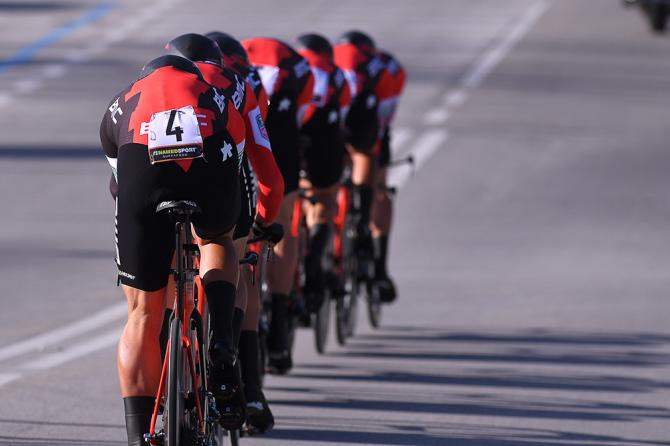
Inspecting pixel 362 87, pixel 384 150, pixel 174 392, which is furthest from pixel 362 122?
pixel 174 392

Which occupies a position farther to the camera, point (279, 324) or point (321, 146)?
point (321, 146)

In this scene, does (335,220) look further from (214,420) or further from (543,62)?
(543,62)

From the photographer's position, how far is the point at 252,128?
6875 millimetres

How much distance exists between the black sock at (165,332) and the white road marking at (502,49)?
22.2 metres

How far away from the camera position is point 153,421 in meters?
6.16

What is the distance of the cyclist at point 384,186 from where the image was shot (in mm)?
11812

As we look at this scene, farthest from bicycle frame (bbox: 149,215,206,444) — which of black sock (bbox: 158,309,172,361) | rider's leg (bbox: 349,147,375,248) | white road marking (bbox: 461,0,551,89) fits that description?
white road marking (bbox: 461,0,551,89)

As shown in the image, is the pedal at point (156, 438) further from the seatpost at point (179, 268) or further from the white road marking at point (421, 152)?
the white road marking at point (421, 152)

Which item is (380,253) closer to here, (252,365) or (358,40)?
(358,40)

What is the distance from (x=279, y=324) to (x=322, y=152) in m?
1.46

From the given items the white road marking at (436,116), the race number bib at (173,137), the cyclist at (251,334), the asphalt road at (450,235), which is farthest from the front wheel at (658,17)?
the race number bib at (173,137)

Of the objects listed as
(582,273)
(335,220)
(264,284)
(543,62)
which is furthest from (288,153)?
(543,62)

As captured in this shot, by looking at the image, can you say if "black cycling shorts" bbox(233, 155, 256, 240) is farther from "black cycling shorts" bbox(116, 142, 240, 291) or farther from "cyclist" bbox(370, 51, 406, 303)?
"cyclist" bbox(370, 51, 406, 303)

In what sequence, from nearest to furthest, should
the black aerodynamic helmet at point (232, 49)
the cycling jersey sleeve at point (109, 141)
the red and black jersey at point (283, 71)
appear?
the cycling jersey sleeve at point (109, 141)
the black aerodynamic helmet at point (232, 49)
the red and black jersey at point (283, 71)
